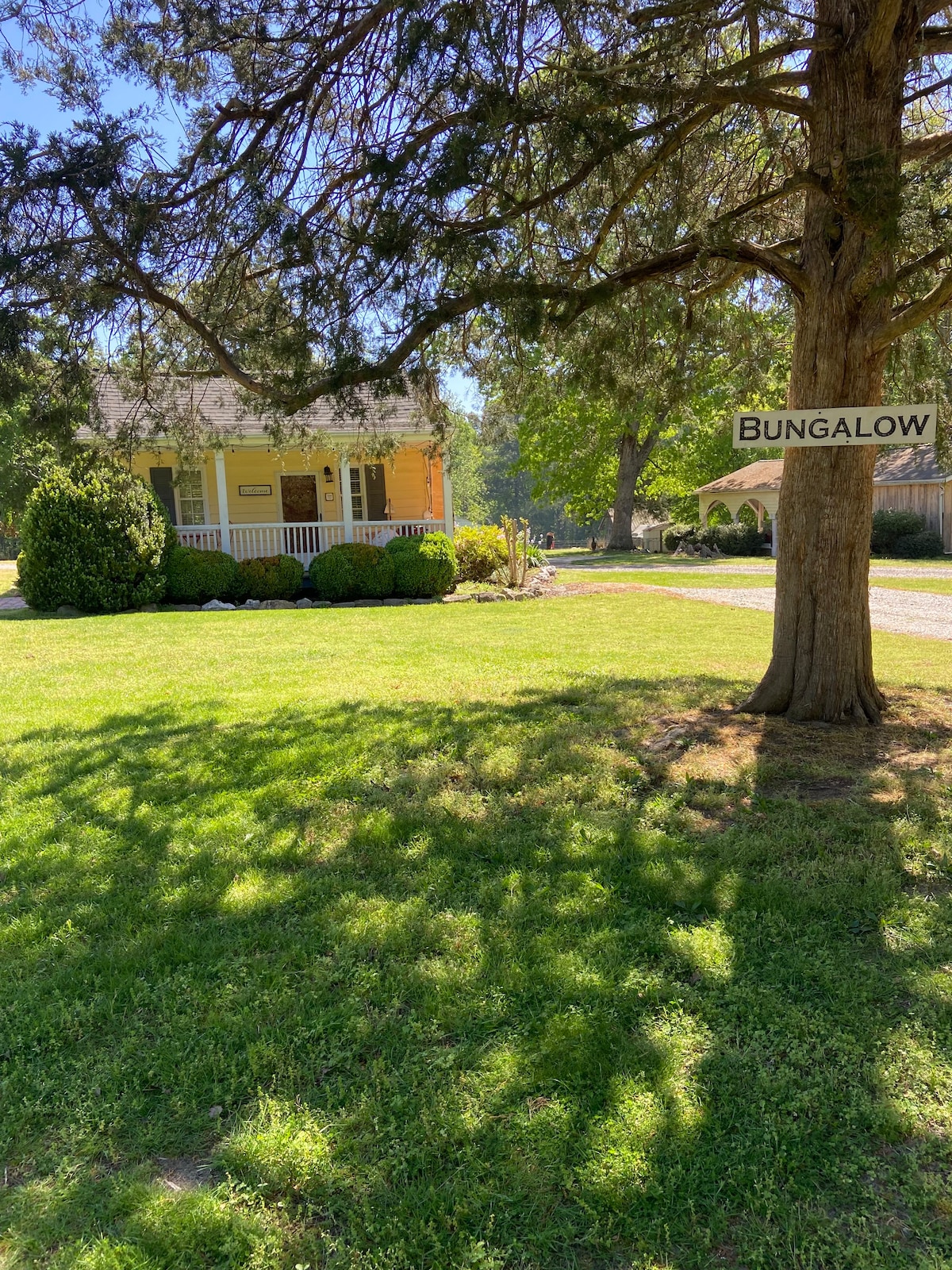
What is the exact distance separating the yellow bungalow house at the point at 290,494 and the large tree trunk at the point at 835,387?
9.29m

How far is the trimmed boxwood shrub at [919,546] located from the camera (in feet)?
87.5

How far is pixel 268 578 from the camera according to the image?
50.8ft

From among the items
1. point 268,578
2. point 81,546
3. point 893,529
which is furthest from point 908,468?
point 81,546

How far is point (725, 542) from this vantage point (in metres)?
32.8

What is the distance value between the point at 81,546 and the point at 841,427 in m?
12.2

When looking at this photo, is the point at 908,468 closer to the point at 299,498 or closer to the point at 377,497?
the point at 377,497

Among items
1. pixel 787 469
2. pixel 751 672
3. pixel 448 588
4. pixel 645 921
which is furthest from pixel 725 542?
pixel 645 921

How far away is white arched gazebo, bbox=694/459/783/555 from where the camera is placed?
30.7m

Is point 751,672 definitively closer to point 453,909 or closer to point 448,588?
point 453,909

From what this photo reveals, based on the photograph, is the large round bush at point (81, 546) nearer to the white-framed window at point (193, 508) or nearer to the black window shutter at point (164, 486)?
the black window shutter at point (164, 486)

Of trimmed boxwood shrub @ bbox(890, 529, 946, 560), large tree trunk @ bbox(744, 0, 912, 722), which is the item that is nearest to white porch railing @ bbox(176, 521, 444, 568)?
large tree trunk @ bbox(744, 0, 912, 722)

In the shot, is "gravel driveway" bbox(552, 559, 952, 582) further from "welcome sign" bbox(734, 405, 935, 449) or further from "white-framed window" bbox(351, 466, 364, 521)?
"welcome sign" bbox(734, 405, 935, 449)

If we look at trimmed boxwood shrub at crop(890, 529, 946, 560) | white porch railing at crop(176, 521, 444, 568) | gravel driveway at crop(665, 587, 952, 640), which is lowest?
gravel driveway at crop(665, 587, 952, 640)

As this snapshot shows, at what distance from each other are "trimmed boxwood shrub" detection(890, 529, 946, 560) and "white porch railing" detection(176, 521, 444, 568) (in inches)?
678
